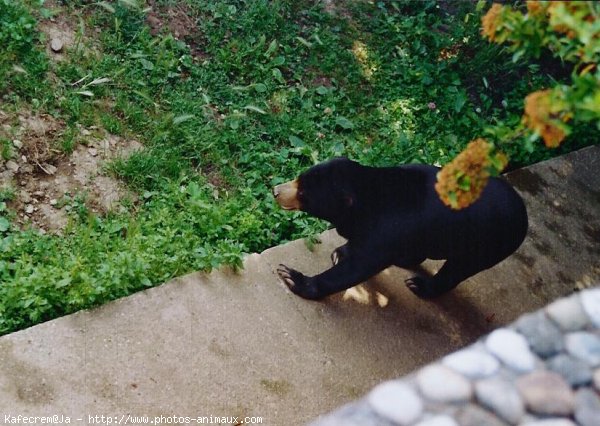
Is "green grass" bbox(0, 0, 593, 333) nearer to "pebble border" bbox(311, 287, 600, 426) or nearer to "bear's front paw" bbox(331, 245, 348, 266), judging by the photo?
"bear's front paw" bbox(331, 245, 348, 266)

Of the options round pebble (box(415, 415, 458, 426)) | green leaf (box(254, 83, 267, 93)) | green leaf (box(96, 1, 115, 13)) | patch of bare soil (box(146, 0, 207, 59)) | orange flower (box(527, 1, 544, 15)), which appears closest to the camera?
round pebble (box(415, 415, 458, 426))

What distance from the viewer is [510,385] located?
1503 mm

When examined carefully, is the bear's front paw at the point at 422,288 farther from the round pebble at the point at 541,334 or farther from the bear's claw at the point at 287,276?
the round pebble at the point at 541,334

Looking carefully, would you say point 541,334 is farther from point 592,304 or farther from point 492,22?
point 492,22

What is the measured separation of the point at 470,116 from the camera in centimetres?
539

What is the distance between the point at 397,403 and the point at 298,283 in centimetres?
217

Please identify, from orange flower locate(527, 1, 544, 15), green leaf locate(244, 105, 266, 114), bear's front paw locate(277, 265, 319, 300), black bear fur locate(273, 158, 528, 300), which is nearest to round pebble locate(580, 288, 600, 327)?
orange flower locate(527, 1, 544, 15)

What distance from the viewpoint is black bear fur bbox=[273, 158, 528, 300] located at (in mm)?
3393

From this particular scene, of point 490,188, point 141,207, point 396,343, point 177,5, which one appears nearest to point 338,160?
point 490,188

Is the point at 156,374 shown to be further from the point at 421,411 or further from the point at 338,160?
the point at 421,411

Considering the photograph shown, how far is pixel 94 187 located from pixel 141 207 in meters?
0.30

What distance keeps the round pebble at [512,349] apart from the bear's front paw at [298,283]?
2.00 meters

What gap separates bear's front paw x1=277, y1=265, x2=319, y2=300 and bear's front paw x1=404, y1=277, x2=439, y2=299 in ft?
1.95

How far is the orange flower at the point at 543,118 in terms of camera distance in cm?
165
